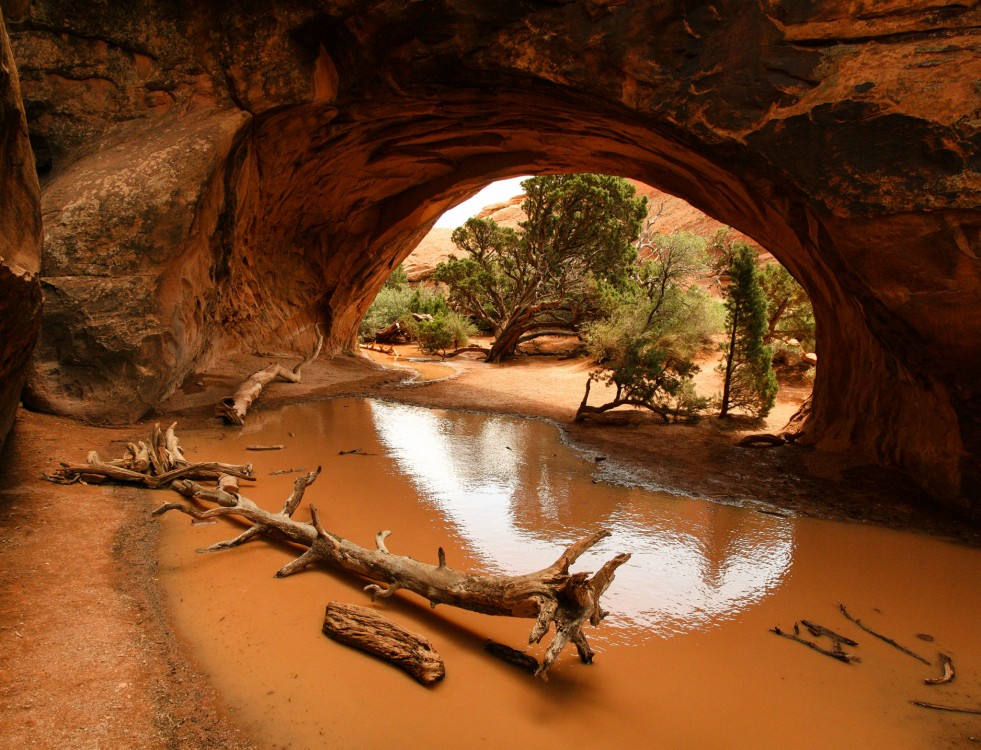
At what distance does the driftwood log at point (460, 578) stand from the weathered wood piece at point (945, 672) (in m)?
1.79

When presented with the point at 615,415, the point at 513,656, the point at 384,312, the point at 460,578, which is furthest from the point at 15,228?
the point at 384,312

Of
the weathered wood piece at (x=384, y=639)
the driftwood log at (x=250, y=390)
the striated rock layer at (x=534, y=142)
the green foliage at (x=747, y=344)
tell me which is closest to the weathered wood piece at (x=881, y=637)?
the striated rock layer at (x=534, y=142)

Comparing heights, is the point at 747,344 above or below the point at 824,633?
above

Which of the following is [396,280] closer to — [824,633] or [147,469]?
[147,469]

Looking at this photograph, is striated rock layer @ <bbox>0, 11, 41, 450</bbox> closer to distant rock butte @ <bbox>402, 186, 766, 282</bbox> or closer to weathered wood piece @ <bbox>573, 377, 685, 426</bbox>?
weathered wood piece @ <bbox>573, 377, 685, 426</bbox>

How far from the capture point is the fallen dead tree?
5051mm

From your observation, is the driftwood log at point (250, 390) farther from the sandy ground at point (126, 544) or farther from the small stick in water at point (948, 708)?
the small stick in water at point (948, 708)

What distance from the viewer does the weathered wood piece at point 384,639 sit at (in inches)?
115

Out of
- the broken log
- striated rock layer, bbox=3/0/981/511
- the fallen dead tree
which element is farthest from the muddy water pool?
the broken log

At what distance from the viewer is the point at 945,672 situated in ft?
10.4

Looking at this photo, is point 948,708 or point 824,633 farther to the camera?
point 824,633

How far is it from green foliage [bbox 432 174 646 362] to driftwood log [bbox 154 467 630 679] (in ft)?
48.2

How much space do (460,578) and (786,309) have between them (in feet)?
43.7

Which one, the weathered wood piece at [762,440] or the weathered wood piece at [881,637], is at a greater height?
the weathered wood piece at [762,440]
